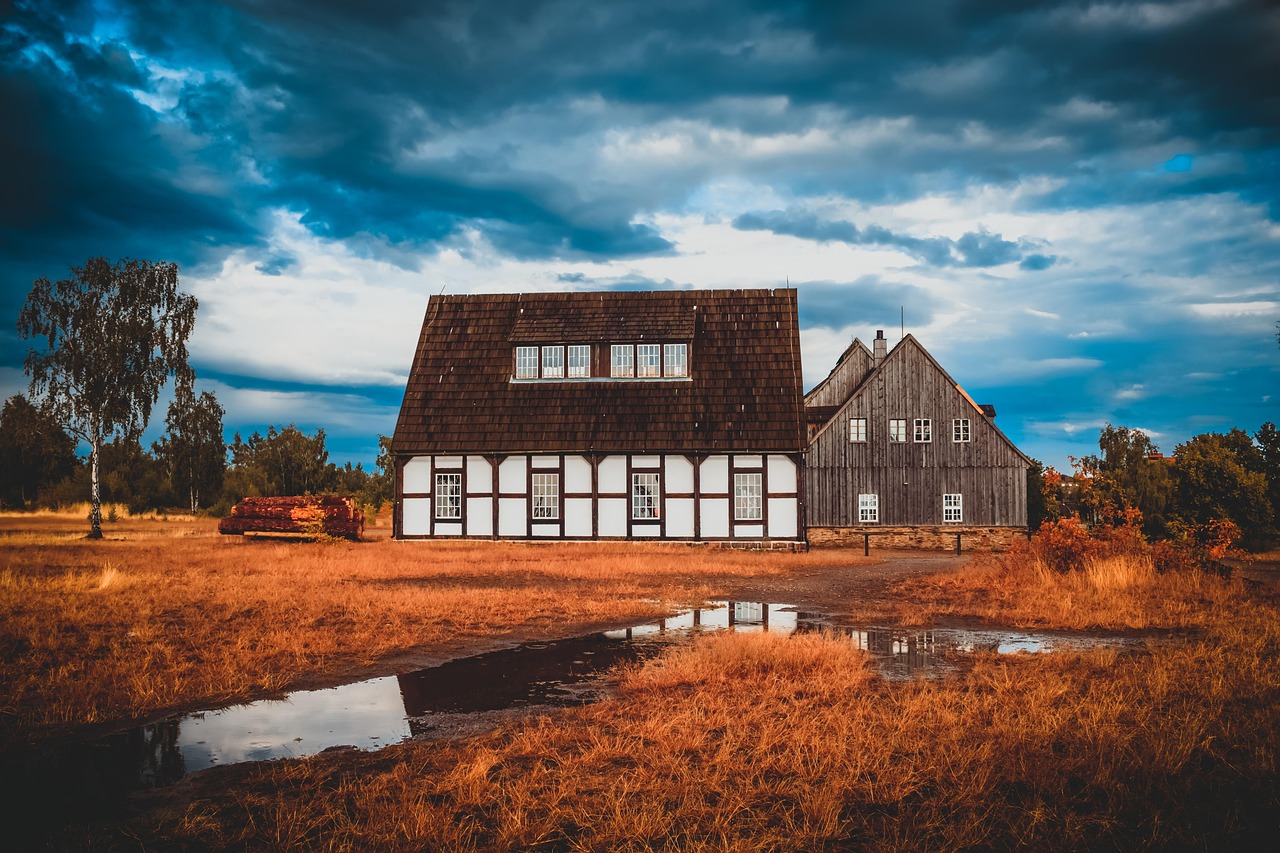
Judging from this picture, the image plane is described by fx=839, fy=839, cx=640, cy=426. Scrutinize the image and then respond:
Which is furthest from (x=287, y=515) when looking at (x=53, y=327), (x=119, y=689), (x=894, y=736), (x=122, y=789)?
(x=894, y=736)

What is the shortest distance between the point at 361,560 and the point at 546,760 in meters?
17.5

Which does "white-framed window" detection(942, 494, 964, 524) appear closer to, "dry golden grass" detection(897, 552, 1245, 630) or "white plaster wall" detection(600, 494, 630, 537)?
"white plaster wall" detection(600, 494, 630, 537)

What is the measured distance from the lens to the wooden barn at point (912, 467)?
31.8 metres

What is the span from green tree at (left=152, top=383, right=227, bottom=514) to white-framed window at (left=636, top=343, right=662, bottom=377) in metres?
21.7

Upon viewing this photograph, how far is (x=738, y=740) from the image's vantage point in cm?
712

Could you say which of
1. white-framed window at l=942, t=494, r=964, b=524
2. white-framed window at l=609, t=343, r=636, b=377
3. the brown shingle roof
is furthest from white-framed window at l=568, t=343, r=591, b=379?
white-framed window at l=942, t=494, r=964, b=524

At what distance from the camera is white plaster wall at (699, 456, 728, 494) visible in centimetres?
2994

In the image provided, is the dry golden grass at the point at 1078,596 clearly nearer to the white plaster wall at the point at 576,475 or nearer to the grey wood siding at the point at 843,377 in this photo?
the white plaster wall at the point at 576,475

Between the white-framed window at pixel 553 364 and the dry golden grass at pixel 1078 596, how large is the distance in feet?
56.3

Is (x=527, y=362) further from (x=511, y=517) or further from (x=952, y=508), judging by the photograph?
(x=952, y=508)

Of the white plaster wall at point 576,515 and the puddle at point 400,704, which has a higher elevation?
the white plaster wall at point 576,515

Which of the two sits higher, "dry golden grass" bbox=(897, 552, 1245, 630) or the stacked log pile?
the stacked log pile

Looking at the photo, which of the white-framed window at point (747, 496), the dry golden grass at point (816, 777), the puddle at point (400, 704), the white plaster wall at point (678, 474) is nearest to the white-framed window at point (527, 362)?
the white plaster wall at point (678, 474)

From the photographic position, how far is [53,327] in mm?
34281
